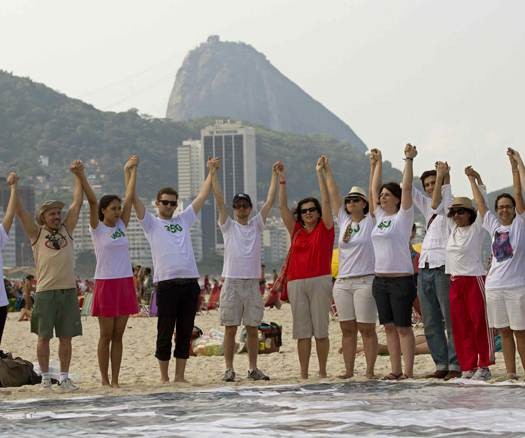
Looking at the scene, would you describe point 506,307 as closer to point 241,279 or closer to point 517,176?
point 517,176

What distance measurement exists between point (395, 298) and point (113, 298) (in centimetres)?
204

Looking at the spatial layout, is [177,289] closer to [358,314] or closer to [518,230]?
[358,314]

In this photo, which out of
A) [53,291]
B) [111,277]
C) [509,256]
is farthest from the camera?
[111,277]

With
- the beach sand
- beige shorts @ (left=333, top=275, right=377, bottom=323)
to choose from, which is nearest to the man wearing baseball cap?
the beach sand

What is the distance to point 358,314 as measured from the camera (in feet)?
28.8

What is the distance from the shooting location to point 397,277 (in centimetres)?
859

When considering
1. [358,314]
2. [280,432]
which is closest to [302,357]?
[358,314]

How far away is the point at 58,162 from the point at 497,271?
193166mm

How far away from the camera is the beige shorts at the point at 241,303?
9062 millimetres

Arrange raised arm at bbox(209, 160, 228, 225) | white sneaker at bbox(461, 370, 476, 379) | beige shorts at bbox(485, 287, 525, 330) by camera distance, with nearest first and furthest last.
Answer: beige shorts at bbox(485, 287, 525, 330) → white sneaker at bbox(461, 370, 476, 379) → raised arm at bbox(209, 160, 228, 225)

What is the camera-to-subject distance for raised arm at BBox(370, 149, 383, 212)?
888 cm

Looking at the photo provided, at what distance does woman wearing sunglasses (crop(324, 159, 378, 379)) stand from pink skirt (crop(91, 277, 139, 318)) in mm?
1534

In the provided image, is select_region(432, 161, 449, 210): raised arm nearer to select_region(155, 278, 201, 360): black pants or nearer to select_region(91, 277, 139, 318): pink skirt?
select_region(155, 278, 201, 360): black pants

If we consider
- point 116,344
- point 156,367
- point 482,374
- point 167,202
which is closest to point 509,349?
point 482,374
